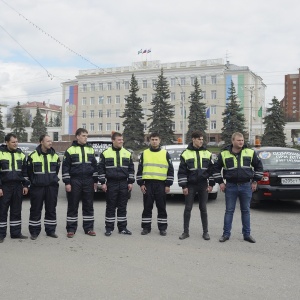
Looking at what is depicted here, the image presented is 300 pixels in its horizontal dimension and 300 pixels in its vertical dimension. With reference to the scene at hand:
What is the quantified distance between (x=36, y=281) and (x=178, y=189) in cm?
615

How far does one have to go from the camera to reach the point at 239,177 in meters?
6.75

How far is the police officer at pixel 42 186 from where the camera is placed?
6.96 metres

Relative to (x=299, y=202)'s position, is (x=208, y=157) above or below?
above

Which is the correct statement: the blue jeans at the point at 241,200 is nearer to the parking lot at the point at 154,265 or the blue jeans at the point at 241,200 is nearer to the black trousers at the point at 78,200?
the parking lot at the point at 154,265

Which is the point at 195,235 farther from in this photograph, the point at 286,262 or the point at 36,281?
the point at 36,281

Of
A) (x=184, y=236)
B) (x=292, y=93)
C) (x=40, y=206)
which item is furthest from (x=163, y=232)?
(x=292, y=93)

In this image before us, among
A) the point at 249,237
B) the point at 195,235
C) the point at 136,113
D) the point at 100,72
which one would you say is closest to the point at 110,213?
the point at 195,235

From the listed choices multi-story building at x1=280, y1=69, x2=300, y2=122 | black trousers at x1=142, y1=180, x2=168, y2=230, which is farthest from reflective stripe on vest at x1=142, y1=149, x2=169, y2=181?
Answer: multi-story building at x1=280, y1=69, x2=300, y2=122

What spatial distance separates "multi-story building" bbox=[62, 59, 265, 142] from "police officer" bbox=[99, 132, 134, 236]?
242 feet

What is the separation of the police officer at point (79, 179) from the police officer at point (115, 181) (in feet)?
0.77

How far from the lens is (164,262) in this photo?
544 centimetres

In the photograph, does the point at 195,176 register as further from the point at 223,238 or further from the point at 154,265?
the point at 154,265

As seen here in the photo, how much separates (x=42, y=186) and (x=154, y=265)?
2768 millimetres

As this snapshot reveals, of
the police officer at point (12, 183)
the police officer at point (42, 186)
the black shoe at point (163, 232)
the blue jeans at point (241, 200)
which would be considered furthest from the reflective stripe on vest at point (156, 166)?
the police officer at point (12, 183)
